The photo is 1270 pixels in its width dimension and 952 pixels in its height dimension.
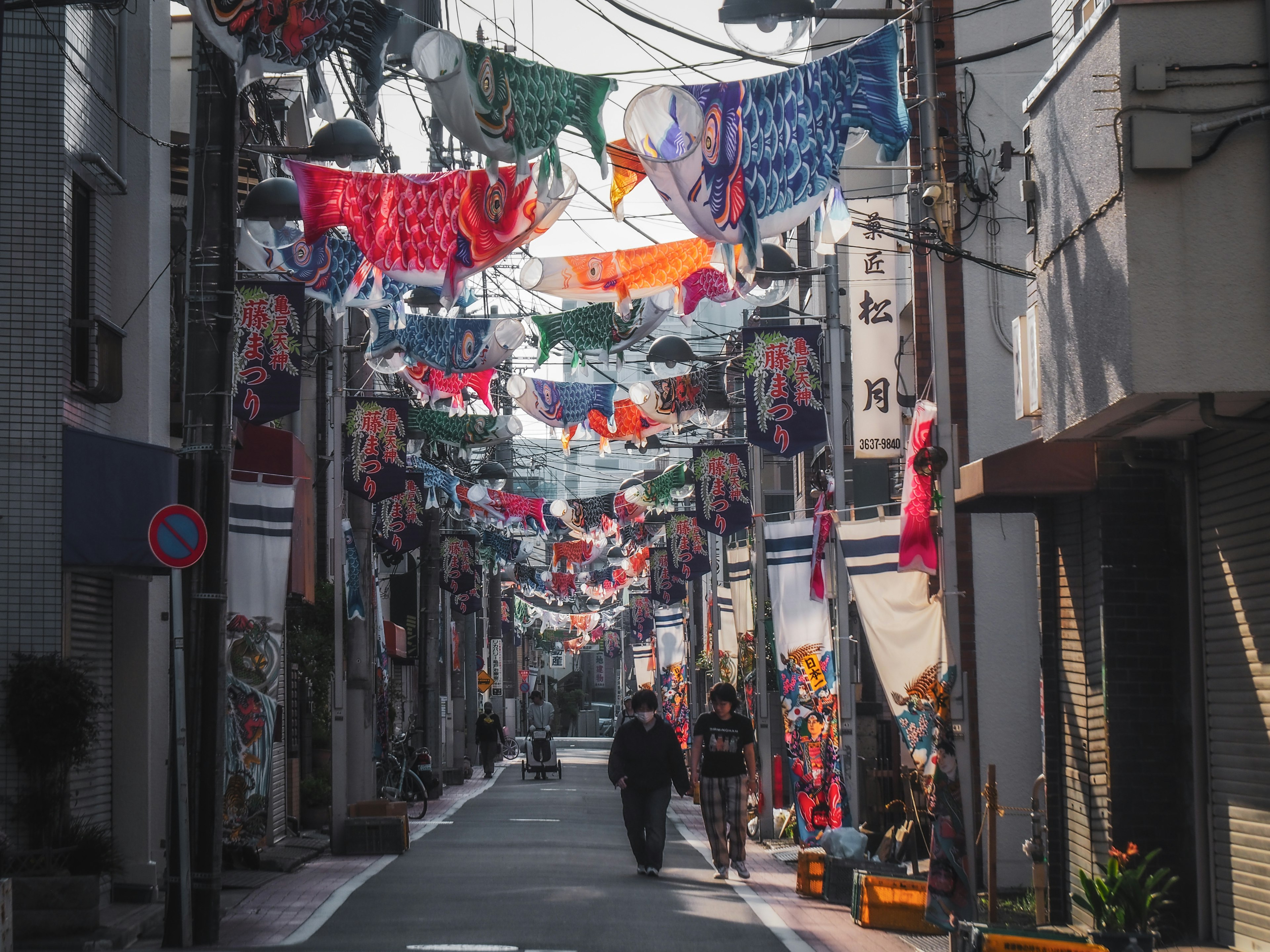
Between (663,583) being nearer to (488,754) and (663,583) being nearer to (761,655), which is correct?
(488,754)

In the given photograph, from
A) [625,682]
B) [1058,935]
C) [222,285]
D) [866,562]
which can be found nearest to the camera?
[1058,935]

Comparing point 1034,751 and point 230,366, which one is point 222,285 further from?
point 1034,751

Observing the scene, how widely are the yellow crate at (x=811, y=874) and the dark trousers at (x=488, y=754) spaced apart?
2938cm

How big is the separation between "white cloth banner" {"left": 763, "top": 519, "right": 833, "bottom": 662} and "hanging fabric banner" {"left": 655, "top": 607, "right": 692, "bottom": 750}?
1916cm

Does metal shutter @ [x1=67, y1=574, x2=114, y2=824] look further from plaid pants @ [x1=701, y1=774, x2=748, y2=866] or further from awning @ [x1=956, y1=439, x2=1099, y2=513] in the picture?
awning @ [x1=956, y1=439, x2=1099, y2=513]

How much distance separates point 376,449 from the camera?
2273 cm

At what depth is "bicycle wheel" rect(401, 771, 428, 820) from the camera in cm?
2773

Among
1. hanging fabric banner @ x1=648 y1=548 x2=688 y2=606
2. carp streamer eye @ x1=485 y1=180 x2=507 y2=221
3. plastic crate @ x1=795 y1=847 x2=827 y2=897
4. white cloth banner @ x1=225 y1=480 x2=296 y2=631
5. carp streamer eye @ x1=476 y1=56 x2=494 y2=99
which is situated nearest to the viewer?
carp streamer eye @ x1=476 y1=56 x2=494 y2=99

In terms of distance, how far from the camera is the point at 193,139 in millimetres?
13453

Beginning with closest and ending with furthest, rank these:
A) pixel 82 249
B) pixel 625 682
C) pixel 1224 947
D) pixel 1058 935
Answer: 1. pixel 1058 935
2. pixel 1224 947
3. pixel 82 249
4. pixel 625 682

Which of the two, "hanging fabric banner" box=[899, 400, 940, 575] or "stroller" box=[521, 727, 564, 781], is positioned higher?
"hanging fabric banner" box=[899, 400, 940, 575]

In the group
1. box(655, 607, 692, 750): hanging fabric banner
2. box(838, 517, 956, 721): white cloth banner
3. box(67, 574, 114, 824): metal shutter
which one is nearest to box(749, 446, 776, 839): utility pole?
box(838, 517, 956, 721): white cloth banner

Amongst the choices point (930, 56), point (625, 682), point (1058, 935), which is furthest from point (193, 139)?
point (625, 682)

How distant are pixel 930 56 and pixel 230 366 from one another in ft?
20.2
